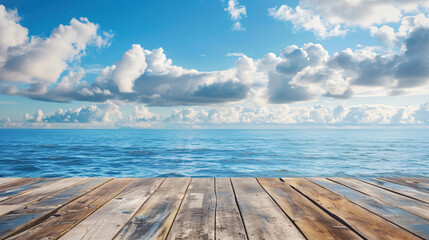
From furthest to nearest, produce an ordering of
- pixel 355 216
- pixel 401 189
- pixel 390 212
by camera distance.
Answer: pixel 401 189, pixel 390 212, pixel 355 216

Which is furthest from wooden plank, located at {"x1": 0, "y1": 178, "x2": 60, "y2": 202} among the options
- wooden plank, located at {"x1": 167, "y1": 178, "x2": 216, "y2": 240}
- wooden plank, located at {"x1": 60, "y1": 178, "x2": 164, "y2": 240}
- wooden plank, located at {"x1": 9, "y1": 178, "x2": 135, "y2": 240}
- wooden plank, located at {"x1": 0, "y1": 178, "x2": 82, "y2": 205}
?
wooden plank, located at {"x1": 167, "y1": 178, "x2": 216, "y2": 240}

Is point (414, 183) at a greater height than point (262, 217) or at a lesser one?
lesser

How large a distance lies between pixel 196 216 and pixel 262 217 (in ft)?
1.95

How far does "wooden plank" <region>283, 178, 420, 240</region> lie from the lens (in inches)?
70.5

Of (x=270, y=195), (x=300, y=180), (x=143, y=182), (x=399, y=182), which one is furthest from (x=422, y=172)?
(x=143, y=182)

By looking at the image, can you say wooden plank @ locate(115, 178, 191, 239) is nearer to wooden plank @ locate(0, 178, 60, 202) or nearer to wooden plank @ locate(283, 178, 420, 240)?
wooden plank @ locate(283, 178, 420, 240)

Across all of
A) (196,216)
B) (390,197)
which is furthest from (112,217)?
(390,197)

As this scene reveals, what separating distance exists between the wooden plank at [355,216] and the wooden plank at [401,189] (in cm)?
92

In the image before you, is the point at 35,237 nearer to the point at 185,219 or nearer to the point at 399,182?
the point at 185,219

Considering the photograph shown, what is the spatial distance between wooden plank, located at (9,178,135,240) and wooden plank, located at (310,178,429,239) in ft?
9.11

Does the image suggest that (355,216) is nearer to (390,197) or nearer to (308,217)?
(308,217)

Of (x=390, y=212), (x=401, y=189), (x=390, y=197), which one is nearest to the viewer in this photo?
(x=390, y=212)

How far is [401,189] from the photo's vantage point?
3195 millimetres

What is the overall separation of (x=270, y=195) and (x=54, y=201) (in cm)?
247
